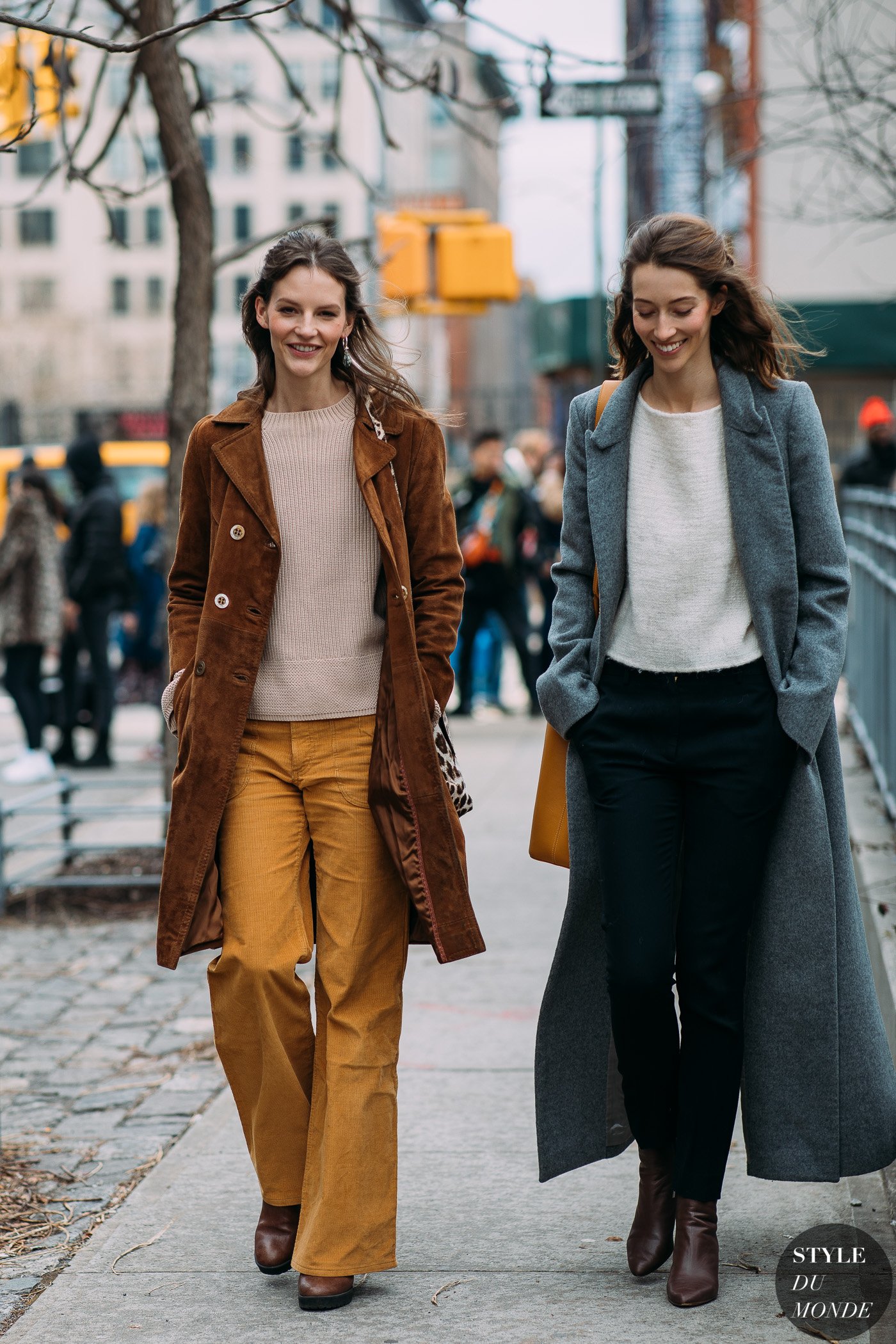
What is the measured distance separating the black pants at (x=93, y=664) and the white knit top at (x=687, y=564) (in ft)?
27.7

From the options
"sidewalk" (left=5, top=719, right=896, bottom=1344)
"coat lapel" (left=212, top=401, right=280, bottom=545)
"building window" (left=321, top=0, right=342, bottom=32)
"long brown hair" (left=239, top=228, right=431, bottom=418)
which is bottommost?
"sidewalk" (left=5, top=719, right=896, bottom=1344)

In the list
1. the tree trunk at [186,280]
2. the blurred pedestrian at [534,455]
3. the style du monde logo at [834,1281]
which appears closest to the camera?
the style du monde logo at [834,1281]

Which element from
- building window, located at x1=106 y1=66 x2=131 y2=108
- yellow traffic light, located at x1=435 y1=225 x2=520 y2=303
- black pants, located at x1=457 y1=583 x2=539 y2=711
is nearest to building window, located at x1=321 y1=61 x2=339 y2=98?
building window, located at x1=106 y1=66 x2=131 y2=108

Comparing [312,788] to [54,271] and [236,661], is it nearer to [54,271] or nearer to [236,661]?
[236,661]

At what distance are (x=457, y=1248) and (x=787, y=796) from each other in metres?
1.18

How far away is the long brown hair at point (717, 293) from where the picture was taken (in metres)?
3.22

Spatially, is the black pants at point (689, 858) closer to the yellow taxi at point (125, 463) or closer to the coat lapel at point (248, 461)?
the coat lapel at point (248, 461)

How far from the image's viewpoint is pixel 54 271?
269ft

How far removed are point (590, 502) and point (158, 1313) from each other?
68.9 inches

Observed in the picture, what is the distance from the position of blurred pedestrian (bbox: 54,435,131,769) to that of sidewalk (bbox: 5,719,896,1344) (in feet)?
22.3

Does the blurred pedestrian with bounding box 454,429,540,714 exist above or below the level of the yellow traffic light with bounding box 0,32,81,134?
below

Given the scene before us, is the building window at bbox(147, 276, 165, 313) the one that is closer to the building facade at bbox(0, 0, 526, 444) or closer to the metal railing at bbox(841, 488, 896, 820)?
the building facade at bbox(0, 0, 526, 444)

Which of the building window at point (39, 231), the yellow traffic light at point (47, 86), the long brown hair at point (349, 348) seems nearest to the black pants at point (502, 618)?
the yellow traffic light at point (47, 86)

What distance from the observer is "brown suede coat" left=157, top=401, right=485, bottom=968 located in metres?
3.35
